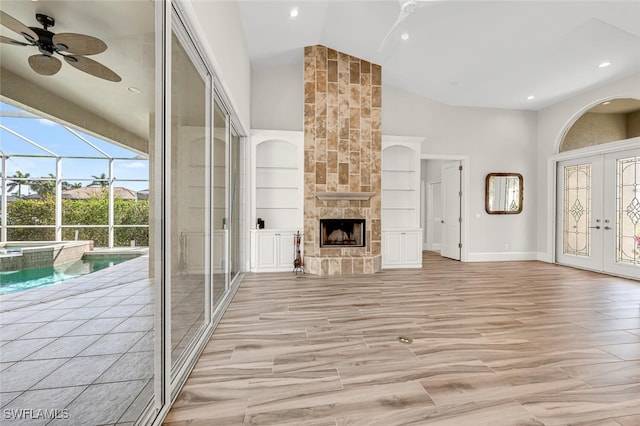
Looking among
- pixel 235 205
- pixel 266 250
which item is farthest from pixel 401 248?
pixel 235 205

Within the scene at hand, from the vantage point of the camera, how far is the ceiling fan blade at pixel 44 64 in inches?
36.2

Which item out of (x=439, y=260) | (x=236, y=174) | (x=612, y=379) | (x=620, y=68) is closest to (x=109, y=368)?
(x=612, y=379)

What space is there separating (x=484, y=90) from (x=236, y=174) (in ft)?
18.0

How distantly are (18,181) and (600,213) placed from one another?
8246mm

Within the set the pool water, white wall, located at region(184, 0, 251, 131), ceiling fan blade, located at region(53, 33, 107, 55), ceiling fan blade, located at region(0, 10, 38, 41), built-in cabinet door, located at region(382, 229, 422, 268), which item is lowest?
built-in cabinet door, located at region(382, 229, 422, 268)

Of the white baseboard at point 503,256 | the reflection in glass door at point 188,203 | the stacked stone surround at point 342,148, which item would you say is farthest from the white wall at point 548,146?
the reflection in glass door at point 188,203

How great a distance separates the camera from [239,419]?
1.68 meters

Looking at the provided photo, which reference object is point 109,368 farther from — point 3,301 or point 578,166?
point 578,166

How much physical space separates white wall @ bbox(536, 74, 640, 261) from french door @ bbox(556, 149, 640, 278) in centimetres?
A: 19

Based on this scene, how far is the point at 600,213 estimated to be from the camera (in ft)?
19.5

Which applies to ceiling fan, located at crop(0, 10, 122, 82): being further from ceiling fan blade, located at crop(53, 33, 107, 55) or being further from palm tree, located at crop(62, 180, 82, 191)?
palm tree, located at crop(62, 180, 82, 191)

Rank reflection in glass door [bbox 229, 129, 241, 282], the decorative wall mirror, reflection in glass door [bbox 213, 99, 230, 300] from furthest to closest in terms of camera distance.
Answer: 1. the decorative wall mirror
2. reflection in glass door [bbox 229, 129, 241, 282]
3. reflection in glass door [bbox 213, 99, 230, 300]

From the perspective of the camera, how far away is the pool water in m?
0.87

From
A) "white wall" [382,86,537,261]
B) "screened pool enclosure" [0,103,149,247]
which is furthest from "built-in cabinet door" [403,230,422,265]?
"screened pool enclosure" [0,103,149,247]
